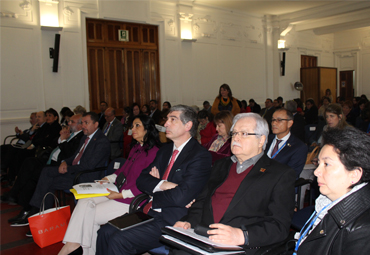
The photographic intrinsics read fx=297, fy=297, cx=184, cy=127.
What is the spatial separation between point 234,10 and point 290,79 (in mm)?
3912

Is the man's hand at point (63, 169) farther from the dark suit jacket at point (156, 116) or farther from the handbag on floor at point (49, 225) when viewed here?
the dark suit jacket at point (156, 116)

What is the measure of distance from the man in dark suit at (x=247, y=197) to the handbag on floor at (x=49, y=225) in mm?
1537

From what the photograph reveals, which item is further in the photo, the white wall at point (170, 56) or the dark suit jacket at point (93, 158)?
the white wall at point (170, 56)

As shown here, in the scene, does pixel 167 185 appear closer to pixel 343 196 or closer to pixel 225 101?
pixel 343 196

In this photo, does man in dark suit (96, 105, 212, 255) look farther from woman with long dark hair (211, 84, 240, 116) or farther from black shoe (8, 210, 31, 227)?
woman with long dark hair (211, 84, 240, 116)

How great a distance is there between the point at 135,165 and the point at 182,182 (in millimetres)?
777

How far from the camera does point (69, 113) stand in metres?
6.27

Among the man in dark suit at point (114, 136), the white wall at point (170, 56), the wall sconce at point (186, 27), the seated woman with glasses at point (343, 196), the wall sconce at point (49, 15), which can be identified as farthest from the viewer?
the wall sconce at point (186, 27)

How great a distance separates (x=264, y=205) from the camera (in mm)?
1711

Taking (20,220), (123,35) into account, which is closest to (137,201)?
(20,220)

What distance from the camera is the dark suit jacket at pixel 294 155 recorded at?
9.00 ft

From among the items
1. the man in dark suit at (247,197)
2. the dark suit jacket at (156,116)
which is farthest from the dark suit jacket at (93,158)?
the dark suit jacket at (156,116)

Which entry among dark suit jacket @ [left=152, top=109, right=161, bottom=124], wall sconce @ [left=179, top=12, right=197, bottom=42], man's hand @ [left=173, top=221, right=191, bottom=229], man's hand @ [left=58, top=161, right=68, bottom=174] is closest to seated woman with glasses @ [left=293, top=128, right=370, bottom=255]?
man's hand @ [left=173, top=221, right=191, bottom=229]

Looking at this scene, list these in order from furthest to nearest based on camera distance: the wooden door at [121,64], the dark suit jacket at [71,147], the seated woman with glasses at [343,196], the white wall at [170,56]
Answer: the wooden door at [121,64] → the white wall at [170,56] → the dark suit jacket at [71,147] → the seated woman with glasses at [343,196]
